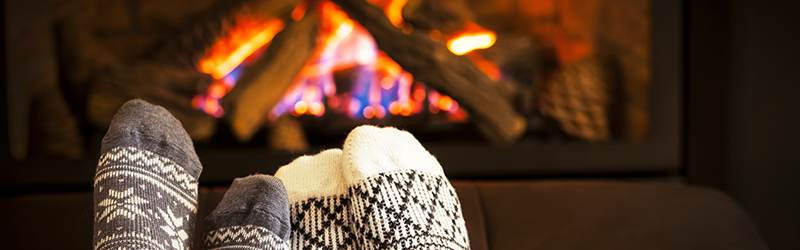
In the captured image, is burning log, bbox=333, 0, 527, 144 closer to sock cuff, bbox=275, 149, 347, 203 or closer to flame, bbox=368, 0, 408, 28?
flame, bbox=368, 0, 408, 28

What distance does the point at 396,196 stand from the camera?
595 mm

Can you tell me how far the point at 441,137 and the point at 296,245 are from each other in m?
0.93

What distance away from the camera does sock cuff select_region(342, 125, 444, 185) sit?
0.60 meters

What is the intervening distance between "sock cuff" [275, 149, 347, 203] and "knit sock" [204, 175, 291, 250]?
34 mm

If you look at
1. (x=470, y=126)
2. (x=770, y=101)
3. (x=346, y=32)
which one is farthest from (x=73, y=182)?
(x=770, y=101)

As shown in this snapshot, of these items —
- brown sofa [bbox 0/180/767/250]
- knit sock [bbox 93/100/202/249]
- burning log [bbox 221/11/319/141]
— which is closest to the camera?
knit sock [bbox 93/100/202/249]

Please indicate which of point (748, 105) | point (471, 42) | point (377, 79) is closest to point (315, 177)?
point (377, 79)

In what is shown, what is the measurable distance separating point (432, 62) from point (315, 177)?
0.75 meters

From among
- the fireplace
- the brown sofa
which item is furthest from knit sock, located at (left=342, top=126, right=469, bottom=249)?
the fireplace

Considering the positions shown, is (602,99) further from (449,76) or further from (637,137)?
(449,76)

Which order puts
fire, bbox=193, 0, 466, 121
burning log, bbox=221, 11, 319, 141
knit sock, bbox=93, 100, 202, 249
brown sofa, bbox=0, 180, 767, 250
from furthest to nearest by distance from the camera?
fire, bbox=193, 0, 466, 121 → burning log, bbox=221, 11, 319, 141 → brown sofa, bbox=0, 180, 767, 250 → knit sock, bbox=93, 100, 202, 249

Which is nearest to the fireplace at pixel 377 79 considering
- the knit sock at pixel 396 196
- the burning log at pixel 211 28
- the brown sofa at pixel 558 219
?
the burning log at pixel 211 28

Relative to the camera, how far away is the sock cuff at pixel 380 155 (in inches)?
23.7

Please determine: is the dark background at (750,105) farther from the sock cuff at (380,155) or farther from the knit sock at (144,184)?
the knit sock at (144,184)
